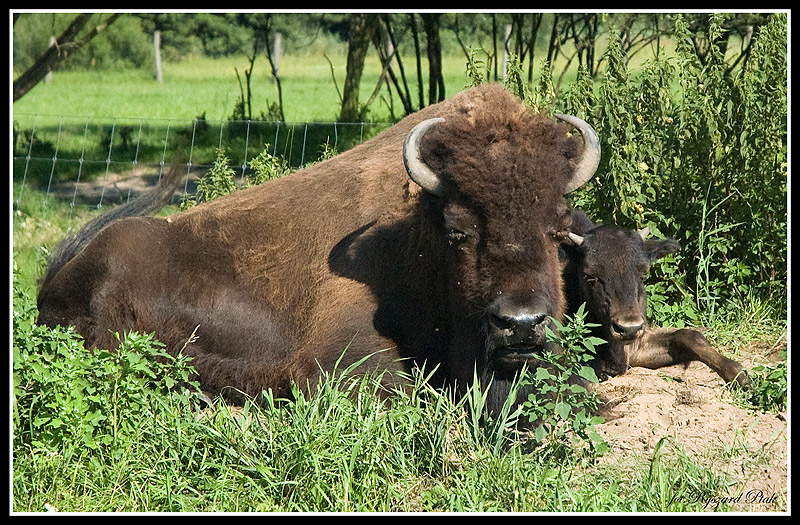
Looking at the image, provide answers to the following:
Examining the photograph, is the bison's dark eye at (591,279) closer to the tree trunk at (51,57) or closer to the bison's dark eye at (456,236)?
the bison's dark eye at (456,236)

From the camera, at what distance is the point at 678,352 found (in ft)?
22.0

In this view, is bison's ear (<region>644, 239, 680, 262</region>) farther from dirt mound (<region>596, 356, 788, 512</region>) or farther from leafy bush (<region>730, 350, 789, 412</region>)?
leafy bush (<region>730, 350, 789, 412</region>)

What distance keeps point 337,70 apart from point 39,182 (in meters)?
16.0

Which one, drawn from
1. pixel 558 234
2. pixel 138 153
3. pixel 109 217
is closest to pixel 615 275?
pixel 558 234

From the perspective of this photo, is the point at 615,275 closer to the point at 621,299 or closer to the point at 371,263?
the point at 621,299

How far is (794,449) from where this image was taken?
4797 mm

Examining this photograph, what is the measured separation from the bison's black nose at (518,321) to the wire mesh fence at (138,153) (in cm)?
660

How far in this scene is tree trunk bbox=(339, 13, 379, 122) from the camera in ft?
43.7

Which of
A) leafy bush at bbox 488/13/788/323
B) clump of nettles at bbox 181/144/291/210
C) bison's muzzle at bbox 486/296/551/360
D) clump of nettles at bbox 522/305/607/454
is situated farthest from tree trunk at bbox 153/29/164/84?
clump of nettles at bbox 522/305/607/454

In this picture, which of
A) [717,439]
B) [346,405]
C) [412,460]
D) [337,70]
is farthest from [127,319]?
[337,70]

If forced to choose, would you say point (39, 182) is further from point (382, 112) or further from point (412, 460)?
point (412, 460)

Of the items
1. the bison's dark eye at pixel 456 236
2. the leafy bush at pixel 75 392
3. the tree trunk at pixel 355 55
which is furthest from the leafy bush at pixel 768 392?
the tree trunk at pixel 355 55

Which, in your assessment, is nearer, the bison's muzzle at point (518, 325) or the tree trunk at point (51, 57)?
the bison's muzzle at point (518, 325)

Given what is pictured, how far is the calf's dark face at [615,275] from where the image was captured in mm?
6168
